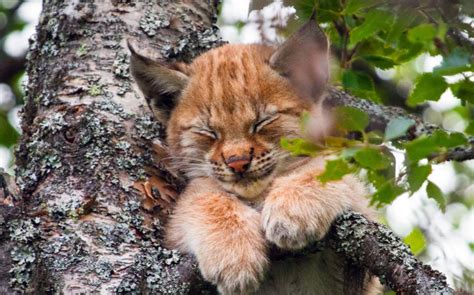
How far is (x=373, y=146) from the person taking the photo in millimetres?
2662

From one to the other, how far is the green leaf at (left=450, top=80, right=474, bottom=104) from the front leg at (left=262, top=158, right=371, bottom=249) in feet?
3.50

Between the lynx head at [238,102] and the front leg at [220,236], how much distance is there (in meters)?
0.15

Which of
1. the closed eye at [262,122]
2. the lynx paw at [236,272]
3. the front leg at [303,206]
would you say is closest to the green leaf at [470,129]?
the front leg at [303,206]

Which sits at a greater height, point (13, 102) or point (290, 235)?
point (290, 235)

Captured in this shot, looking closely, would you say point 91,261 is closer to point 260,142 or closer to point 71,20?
point 260,142

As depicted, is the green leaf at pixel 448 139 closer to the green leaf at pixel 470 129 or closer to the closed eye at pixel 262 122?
the green leaf at pixel 470 129

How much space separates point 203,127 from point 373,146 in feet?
6.91

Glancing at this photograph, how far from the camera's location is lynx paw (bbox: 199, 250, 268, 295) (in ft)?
12.2

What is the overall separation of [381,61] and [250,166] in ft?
2.91

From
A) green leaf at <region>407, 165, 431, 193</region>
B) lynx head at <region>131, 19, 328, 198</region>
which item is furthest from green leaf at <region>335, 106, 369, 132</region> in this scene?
lynx head at <region>131, 19, 328, 198</region>

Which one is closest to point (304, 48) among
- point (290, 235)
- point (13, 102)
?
point (290, 235)

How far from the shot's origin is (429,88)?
109 inches

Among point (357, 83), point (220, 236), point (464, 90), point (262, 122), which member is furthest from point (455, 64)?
point (262, 122)

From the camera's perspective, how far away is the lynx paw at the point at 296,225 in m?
3.71
